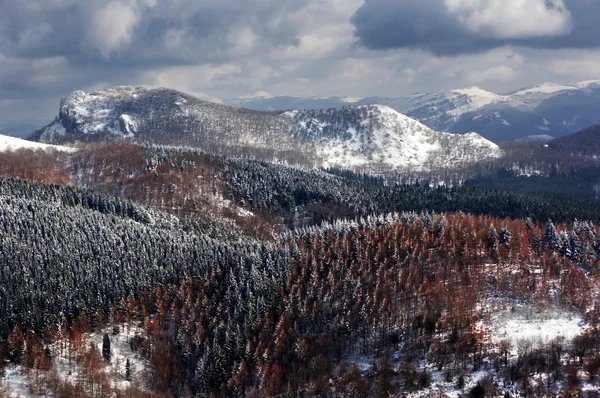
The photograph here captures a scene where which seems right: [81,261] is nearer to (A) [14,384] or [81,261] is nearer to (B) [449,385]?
(A) [14,384]

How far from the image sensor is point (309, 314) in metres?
138

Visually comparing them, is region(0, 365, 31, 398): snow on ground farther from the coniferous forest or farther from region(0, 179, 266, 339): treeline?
region(0, 179, 266, 339): treeline

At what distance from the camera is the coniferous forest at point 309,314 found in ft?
365

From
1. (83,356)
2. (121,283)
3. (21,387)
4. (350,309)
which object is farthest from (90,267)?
(350,309)

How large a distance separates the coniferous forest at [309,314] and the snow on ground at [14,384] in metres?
0.87

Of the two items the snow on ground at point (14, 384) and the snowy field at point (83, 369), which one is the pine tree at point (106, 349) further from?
the snow on ground at point (14, 384)

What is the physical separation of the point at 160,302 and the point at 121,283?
13.8 meters

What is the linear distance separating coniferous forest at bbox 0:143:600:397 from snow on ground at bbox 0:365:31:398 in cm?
87

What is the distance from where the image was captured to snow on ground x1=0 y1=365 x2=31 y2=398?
107625mm

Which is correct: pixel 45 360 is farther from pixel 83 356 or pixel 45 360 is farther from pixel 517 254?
pixel 517 254

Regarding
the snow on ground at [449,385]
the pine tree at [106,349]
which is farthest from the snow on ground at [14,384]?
the snow on ground at [449,385]

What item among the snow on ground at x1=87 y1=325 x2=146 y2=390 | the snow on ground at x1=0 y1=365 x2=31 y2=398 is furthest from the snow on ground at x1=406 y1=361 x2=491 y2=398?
the snow on ground at x1=0 y1=365 x2=31 y2=398

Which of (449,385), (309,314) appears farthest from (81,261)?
(449,385)

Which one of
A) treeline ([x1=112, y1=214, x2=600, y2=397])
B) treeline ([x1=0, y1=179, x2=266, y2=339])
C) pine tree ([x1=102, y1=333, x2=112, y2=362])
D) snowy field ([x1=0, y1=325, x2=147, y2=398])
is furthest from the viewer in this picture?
treeline ([x1=0, y1=179, x2=266, y2=339])
